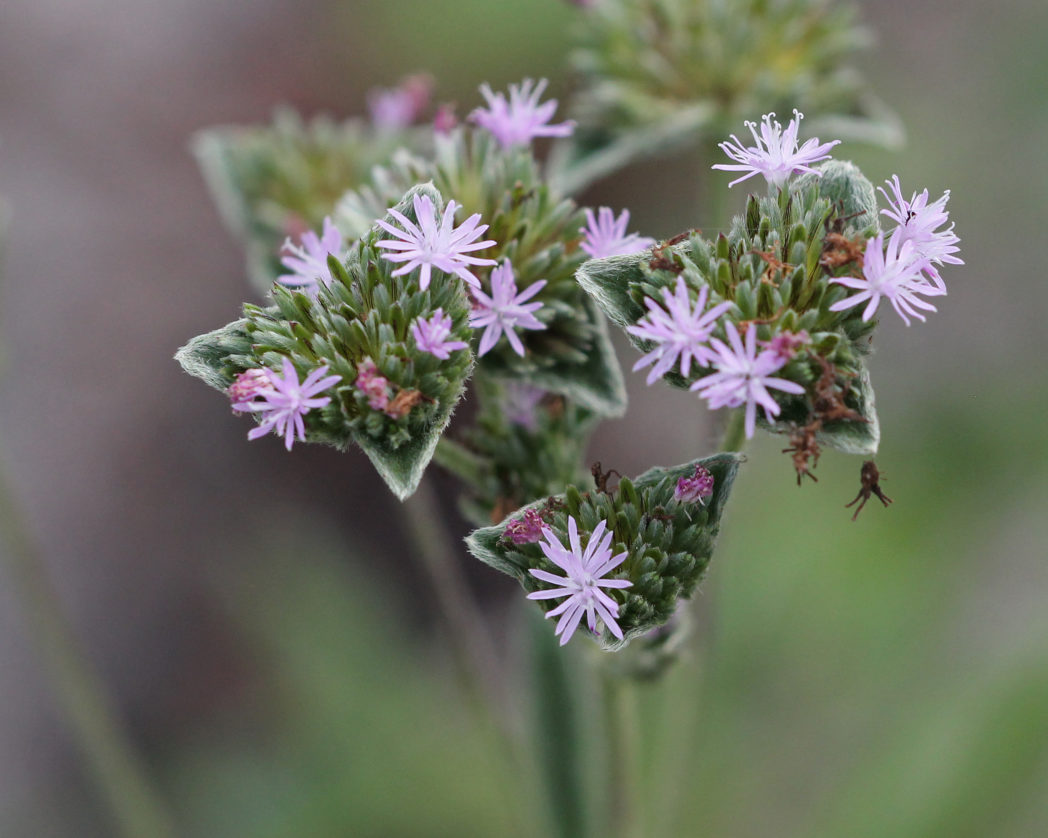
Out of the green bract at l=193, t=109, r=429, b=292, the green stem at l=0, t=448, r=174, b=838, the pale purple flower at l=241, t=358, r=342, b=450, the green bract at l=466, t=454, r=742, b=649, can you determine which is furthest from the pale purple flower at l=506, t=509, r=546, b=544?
the green stem at l=0, t=448, r=174, b=838

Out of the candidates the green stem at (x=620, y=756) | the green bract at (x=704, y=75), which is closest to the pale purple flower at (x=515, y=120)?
the green bract at (x=704, y=75)

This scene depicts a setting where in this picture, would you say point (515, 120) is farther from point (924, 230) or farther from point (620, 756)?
point (620, 756)

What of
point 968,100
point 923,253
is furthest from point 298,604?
point 968,100

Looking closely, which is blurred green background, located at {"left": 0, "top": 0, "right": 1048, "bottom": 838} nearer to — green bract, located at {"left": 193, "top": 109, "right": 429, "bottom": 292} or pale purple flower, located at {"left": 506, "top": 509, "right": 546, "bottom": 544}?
green bract, located at {"left": 193, "top": 109, "right": 429, "bottom": 292}

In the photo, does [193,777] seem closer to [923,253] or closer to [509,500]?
[509,500]

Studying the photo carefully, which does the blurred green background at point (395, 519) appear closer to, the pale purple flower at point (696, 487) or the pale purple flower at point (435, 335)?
the pale purple flower at point (696, 487)
